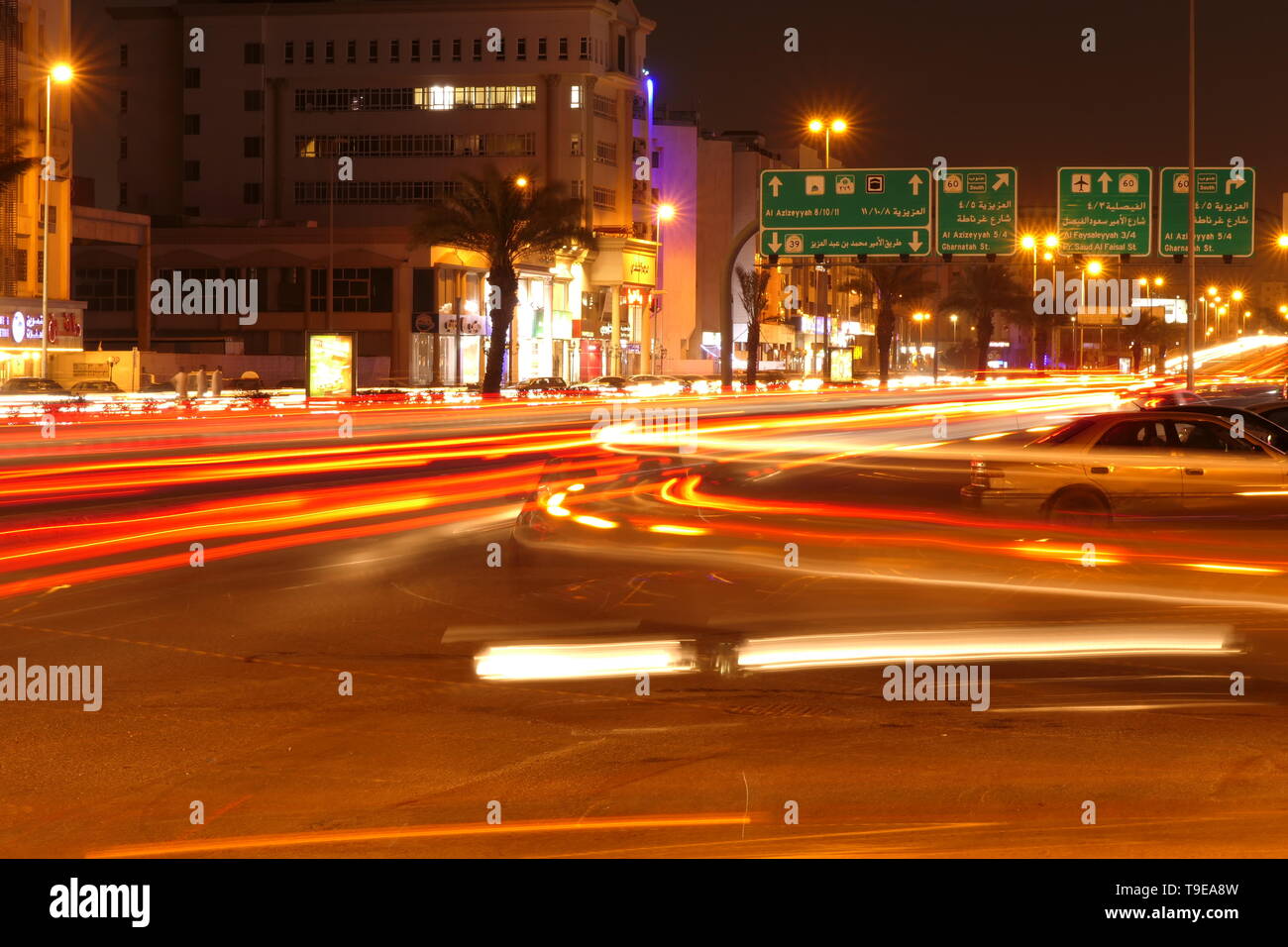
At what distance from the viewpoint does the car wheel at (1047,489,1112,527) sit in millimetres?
17188

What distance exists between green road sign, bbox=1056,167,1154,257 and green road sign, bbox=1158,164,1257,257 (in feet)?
1.38

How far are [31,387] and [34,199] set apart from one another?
16697mm

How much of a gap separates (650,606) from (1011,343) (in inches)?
6876

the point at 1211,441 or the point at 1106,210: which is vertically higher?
the point at 1106,210

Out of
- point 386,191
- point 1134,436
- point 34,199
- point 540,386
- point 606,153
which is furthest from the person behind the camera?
point 606,153

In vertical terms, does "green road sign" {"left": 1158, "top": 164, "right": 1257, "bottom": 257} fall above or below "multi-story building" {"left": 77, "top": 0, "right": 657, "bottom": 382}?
below

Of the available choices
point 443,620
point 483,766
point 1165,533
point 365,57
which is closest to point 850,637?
point 443,620

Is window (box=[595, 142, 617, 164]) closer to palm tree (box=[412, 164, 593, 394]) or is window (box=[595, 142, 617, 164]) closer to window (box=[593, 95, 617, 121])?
window (box=[593, 95, 617, 121])

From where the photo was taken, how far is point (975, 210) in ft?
133

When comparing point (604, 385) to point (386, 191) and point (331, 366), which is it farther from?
point (331, 366)

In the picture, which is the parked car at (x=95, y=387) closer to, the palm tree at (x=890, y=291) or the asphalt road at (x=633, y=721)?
the palm tree at (x=890, y=291)

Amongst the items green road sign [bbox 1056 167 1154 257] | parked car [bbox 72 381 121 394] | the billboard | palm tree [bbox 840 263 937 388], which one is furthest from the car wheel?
palm tree [bbox 840 263 937 388]

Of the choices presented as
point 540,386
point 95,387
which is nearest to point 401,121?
point 540,386

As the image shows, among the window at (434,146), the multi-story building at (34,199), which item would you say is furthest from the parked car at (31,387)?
the window at (434,146)
